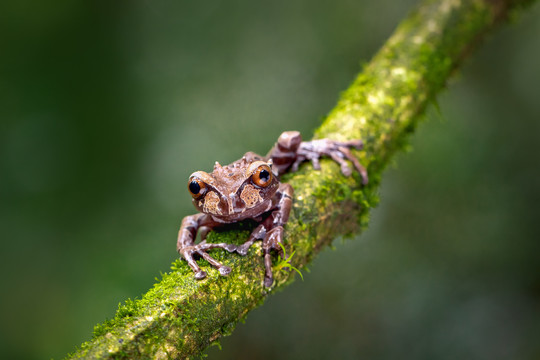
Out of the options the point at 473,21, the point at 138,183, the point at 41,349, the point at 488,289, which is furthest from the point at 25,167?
the point at 488,289

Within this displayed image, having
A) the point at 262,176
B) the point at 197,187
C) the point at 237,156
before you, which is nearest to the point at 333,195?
the point at 262,176

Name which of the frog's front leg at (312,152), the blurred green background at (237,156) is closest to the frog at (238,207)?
the frog's front leg at (312,152)

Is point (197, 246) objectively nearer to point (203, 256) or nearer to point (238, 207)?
point (203, 256)

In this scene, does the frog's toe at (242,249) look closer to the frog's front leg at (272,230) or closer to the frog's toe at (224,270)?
the frog's front leg at (272,230)

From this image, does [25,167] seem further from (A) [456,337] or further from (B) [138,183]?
(A) [456,337]

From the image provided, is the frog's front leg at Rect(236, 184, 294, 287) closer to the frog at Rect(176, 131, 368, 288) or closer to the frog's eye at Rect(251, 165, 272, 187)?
the frog at Rect(176, 131, 368, 288)
